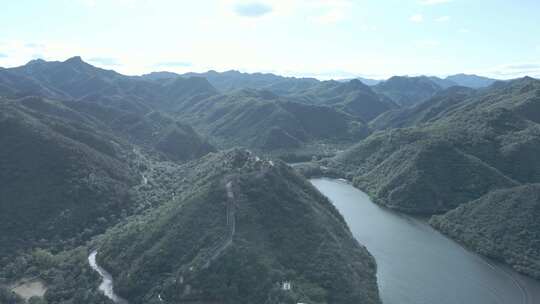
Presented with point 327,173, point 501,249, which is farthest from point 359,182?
point 501,249

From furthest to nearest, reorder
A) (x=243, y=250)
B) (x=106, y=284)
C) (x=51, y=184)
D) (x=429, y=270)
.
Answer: (x=51, y=184) < (x=429, y=270) < (x=106, y=284) < (x=243, y=250)

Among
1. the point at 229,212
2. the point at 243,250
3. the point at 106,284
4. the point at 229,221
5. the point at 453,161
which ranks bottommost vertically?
the point at 106,284

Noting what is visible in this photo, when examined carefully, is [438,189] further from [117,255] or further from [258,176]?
[117,255]

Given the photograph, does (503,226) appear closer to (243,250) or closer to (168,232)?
(243,250)

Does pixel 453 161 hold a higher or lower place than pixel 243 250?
higher

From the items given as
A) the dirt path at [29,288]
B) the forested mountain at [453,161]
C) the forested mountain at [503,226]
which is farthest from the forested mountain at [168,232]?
the forested mountain at [453,161]

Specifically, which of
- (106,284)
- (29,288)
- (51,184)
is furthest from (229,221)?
(51,184)

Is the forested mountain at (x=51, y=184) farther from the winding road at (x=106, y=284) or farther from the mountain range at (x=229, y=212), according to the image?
the winding road at (x=106, y=284)

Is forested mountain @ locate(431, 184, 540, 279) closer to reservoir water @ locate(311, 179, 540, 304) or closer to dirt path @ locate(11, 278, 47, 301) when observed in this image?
reservoir water @ locate(311, 179, 540, 304)
